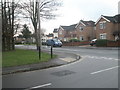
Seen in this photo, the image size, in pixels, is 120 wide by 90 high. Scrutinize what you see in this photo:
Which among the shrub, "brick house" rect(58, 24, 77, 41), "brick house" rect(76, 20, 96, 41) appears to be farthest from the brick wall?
"brick house" rect(58, 24, 77, 41)

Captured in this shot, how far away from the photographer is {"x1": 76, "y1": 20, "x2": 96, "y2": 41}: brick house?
57.4 metres

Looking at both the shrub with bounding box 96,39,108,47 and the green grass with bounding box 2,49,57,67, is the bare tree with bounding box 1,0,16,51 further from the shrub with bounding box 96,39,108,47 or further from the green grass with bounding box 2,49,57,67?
the shrub with bounding box 96,39,108,47

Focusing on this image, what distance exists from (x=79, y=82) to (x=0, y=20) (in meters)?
17.6

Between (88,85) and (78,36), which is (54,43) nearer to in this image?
(78,36)

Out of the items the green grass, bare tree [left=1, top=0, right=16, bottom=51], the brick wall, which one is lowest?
the green grass

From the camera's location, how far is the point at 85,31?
5738cm

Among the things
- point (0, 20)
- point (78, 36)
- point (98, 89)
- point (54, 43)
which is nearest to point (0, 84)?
point (98, 89)

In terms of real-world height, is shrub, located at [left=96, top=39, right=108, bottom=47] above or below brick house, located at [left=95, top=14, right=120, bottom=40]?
below

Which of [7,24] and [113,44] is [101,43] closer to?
[113,44]

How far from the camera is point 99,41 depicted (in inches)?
1430

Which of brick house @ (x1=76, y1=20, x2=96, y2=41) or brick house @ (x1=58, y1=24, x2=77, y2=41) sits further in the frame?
brick house @ (x1=58, y1=24, x2=77, y2=41)

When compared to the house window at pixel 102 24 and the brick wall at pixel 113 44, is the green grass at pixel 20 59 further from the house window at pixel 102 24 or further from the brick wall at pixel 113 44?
the house window at pixel 102 24

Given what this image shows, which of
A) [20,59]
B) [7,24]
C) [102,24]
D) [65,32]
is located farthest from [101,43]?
[65,32]

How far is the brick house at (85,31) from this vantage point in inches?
2259
